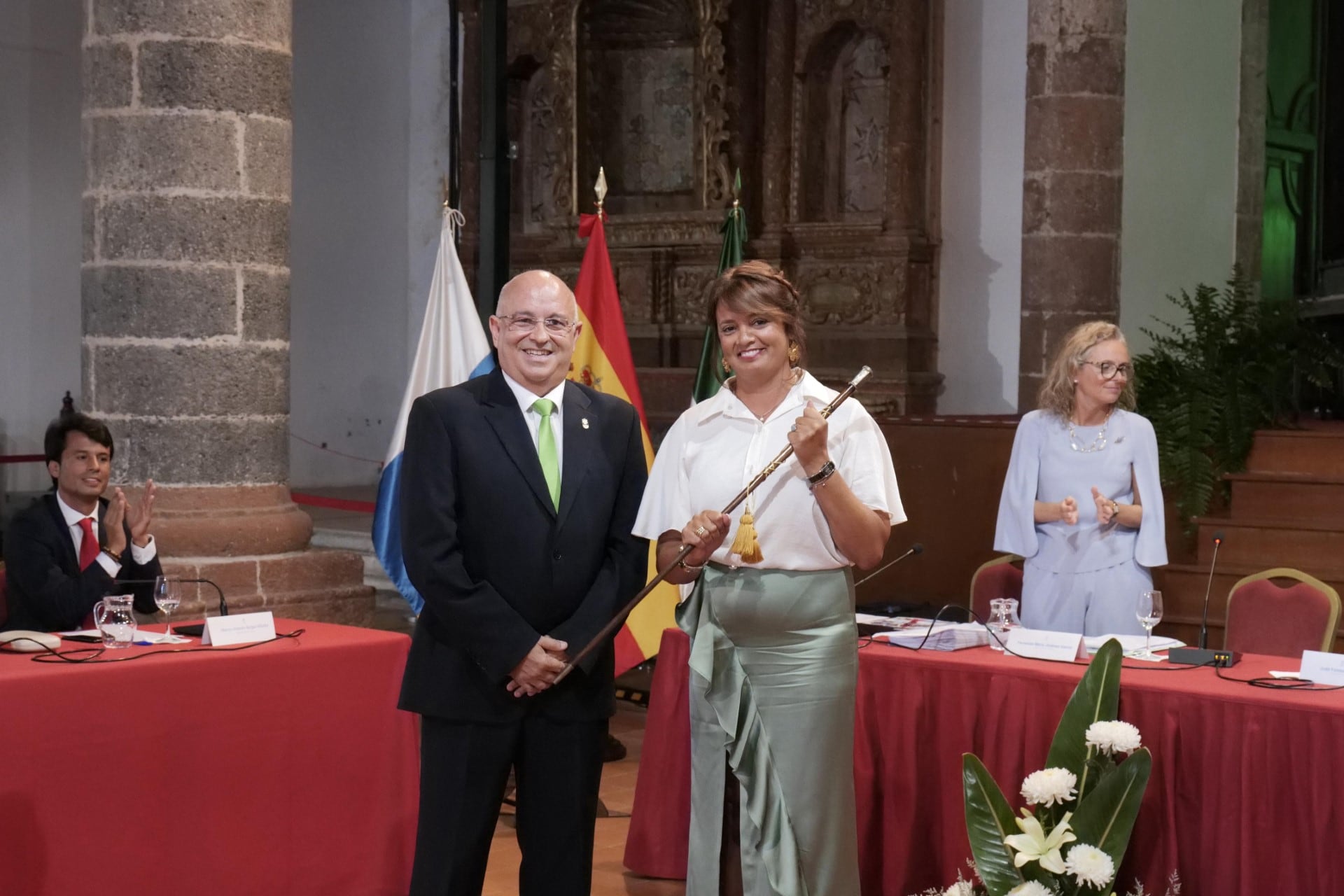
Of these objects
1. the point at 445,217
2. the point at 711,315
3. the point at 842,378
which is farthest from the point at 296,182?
the point at 711,315

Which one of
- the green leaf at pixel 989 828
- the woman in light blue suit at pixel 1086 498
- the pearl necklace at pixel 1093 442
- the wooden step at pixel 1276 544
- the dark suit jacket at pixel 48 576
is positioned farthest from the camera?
the wooden step at pixel 1276 544

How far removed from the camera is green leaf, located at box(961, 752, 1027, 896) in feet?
9.45

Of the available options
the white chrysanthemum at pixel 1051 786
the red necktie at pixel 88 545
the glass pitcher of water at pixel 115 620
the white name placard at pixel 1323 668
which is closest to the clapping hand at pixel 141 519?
the red necktie at pixel 88 545

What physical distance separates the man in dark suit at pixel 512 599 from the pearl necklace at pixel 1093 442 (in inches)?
92.0

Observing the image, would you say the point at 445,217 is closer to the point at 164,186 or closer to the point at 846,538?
the point at 164,186

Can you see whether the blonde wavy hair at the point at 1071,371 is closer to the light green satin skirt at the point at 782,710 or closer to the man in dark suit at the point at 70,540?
the light green satin skirt at the point at 782,710

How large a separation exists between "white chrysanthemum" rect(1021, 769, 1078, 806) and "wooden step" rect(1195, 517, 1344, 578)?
4277mm

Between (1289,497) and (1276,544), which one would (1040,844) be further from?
(1289,497)

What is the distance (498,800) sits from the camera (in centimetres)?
329

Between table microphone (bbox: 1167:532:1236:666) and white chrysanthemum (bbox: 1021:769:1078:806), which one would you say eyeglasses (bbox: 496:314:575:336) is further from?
table microphone (bbox: 1167:532:1236:666)

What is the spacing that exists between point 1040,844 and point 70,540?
2875 mm

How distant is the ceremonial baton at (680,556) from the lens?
3.15 m

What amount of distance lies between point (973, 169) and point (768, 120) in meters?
1.60

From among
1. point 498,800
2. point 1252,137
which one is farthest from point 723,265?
point 1252,137
